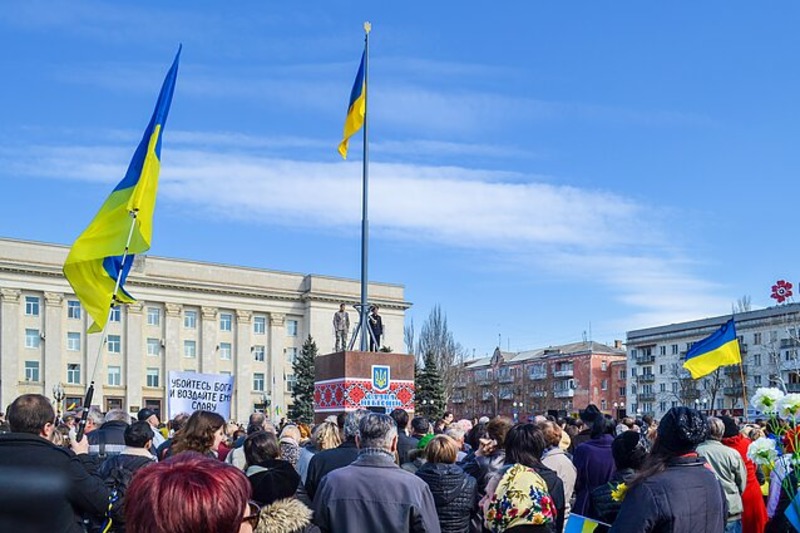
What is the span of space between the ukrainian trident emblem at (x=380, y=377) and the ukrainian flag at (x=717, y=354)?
6.58 m

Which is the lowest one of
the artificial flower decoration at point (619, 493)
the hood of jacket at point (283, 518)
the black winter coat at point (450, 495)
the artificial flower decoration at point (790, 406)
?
the black winter coat at point (450, 495)

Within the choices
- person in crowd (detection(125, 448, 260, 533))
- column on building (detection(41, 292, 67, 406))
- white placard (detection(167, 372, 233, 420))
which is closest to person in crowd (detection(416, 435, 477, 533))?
person in crowd (detection(125, 448, 260, 533))

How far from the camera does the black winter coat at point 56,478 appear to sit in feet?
16.7

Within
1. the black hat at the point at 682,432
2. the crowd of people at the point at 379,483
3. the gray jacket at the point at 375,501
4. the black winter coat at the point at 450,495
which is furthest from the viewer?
the black winter coat at the point at 450,495

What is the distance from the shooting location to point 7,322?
78.1 m

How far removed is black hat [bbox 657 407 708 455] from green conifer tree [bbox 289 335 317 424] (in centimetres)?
7368

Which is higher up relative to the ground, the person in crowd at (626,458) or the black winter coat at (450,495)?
the person in crowd at (626,458)

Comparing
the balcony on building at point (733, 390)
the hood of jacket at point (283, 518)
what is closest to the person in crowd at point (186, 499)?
the hood of jacket at point (283, 518)

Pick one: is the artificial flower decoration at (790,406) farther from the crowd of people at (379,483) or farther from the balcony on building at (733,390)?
the balcony on building at (733,390)

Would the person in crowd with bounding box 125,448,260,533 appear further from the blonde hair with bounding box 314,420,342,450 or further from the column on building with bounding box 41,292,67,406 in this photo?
the column on building with bounding box 41,292,67,406

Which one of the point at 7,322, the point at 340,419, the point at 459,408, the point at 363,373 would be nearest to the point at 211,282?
the point at 7,322

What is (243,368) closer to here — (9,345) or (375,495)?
(9,345)

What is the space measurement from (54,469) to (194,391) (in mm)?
9973

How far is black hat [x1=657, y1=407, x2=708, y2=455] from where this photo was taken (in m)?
4.64
